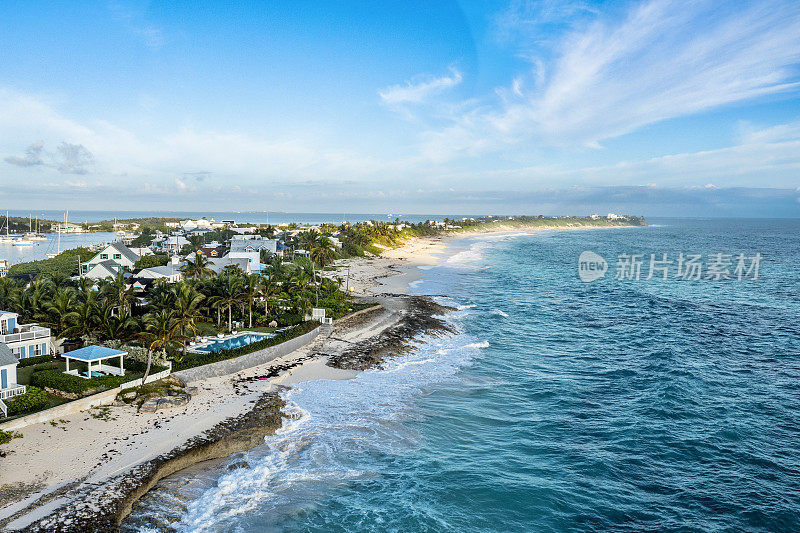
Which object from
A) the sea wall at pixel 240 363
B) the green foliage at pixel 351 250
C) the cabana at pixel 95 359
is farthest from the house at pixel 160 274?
the green foliage at pixel 351 250

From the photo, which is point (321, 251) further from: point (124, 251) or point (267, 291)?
point (267, 291)

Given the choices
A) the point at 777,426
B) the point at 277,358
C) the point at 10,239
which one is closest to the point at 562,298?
the point at 777,426

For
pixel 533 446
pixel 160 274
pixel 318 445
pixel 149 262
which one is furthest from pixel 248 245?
pixel 533 446

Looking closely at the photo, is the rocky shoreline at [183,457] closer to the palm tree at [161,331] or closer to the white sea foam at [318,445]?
the white sea foam at [318,445]

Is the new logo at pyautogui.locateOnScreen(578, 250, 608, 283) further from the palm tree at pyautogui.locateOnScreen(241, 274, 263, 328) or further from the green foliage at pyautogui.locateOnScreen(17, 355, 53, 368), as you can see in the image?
the green foliage at pyautogui.locateOnScreen(17, 355, 53, 368)

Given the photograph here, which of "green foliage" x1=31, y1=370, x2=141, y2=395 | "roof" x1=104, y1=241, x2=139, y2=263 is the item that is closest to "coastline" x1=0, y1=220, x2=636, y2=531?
"green foliage" x1=31, y1=370, x2=141, y2=395
